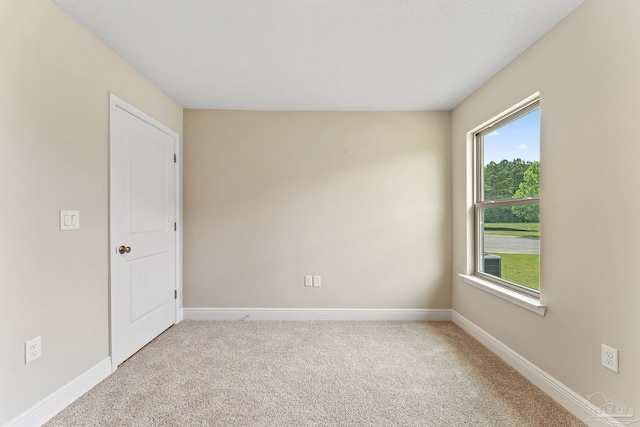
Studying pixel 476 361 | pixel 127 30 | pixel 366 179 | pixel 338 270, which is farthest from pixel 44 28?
pixel 476 361

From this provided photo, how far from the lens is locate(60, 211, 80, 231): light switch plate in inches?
70.2

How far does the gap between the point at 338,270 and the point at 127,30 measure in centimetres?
273

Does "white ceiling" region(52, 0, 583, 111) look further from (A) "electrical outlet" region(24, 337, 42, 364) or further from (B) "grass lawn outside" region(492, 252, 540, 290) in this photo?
(A) "electrical outlet" region(24, 337, 42, 364)

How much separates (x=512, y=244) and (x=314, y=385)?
1.89 metres

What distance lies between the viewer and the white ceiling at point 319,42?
1.75 metres

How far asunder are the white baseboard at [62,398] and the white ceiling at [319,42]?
7.32ft

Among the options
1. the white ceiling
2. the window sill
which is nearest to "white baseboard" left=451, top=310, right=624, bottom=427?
the window sill

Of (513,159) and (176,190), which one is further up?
(513,159)

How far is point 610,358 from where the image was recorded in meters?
1.53

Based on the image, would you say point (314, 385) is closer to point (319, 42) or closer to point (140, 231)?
point (140, 231)

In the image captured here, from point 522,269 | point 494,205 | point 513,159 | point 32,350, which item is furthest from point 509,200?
point 32,350

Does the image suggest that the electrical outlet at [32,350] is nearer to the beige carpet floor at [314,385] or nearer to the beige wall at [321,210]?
the beige carpet floor at [314,385]

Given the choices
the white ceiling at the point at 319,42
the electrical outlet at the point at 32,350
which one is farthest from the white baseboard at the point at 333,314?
the white ceiling at the point at 319,42

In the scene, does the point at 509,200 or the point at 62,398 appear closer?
the point at 62,398
